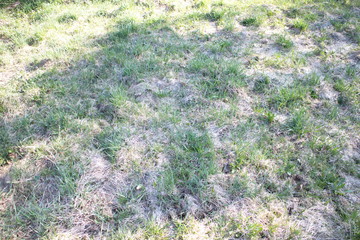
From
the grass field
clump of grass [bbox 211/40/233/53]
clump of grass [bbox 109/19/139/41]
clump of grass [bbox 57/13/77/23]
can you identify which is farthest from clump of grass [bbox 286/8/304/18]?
clump of grass [bbox 57/13/77/23]

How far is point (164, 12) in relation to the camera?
523cm

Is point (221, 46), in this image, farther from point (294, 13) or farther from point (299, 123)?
point (294, 13)

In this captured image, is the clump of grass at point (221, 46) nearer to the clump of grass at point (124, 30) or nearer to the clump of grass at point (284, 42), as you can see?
the clump of grass at point (284, 42)

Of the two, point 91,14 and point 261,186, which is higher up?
point 91,14

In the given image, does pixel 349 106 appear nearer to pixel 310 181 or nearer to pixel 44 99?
pixel 310 181

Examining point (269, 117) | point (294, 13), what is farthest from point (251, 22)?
point (269, 117)

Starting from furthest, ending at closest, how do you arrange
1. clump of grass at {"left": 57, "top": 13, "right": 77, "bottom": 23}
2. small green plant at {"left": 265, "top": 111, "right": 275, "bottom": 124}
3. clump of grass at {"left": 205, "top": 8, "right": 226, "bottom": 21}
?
clump of grass at {"left": 205, "top": 8, "right": 226, "bottom": 21}, clump of grass at {"left": 57, "top": 13, "right": 77, "bottom": 23}, small green plant at {"left": 265, "top": 111, "right": 275, "bottom": 124}

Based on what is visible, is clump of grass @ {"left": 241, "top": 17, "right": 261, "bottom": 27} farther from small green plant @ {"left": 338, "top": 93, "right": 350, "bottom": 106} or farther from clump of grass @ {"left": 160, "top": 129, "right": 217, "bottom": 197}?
clump of grass @ {"left": 160, "top": 129, "right": 217, "bottom": 197}

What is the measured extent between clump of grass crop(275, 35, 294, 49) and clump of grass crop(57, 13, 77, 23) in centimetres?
381

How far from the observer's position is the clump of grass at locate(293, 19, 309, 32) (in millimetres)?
4691

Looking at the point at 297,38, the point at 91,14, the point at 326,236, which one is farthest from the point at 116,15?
the point at 326,236

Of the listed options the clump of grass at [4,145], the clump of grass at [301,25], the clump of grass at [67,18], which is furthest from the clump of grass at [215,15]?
the clump of grass at [4,145]

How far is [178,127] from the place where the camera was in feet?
9.77

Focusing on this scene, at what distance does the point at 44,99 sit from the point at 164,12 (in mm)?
3108
